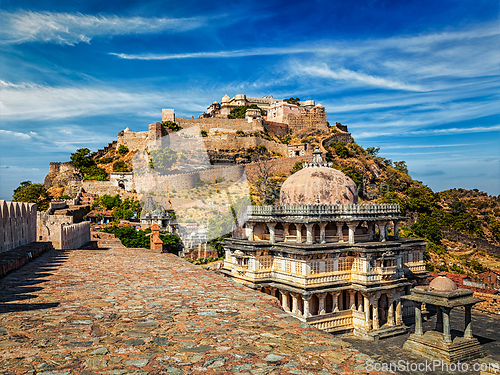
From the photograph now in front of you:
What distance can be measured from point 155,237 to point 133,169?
41.9 metres

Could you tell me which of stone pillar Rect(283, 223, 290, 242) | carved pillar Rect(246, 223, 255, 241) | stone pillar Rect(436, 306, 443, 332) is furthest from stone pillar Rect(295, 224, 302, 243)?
stone pillar Rect(436, 306, 443, 332)

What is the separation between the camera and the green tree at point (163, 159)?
5281 centimetres

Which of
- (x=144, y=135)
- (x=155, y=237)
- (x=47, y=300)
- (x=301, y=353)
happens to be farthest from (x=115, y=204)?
(x=301, y=353)

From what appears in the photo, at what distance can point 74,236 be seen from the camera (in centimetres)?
1582

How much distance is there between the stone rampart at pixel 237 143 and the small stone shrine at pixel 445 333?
50388 millimetres

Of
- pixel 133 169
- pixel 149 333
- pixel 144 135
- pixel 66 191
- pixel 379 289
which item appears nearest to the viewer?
pixel 149 333

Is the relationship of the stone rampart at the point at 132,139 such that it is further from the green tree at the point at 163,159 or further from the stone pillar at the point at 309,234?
the stone pillar at the point at 309,234

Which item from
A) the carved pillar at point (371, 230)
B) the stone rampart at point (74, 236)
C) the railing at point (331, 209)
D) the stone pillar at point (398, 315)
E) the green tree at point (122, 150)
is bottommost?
the stone pillar at point (398, 315)

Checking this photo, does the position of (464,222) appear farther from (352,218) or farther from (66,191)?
(66,191)

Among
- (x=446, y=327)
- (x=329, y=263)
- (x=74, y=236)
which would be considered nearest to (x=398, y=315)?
(x=329, y=263)

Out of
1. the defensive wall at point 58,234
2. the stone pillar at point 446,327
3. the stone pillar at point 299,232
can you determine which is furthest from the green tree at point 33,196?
the stone pillar at point 446,327

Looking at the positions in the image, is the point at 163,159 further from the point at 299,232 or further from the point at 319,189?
the point at 299,232

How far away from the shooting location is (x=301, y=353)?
3.90 metres

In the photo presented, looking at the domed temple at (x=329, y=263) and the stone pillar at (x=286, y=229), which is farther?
the stone pillar at (x=286, y=229)
